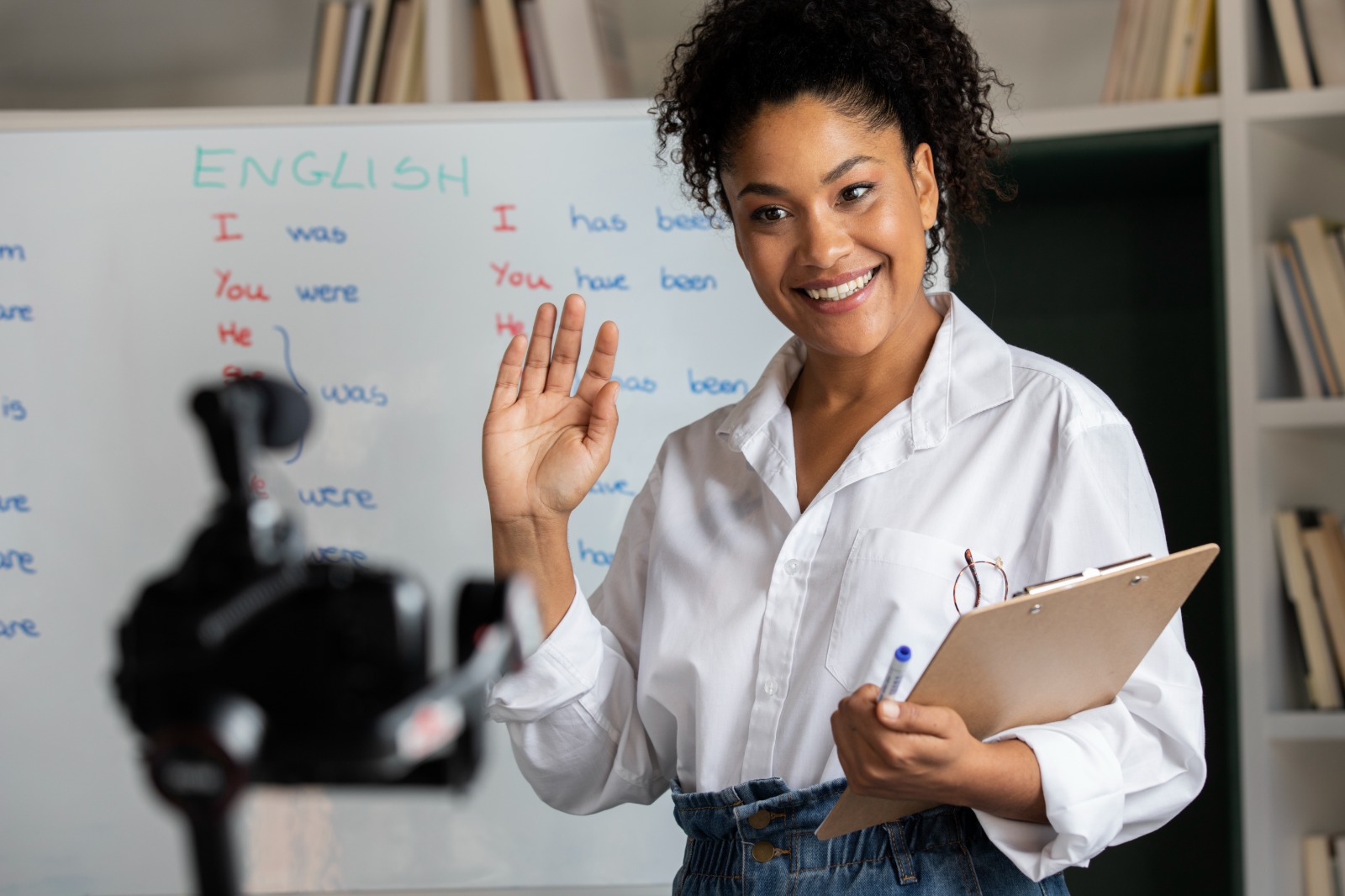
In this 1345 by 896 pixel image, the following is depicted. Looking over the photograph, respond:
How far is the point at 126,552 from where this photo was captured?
1809 mm

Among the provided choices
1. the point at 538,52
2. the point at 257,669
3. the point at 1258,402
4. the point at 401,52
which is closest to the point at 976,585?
the point at 257,669

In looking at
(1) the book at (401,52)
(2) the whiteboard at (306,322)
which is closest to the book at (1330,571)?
(2) the whiteboard at (306,322)

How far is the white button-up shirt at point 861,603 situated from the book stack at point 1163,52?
3.19 feet

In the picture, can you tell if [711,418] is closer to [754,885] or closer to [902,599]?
[902,599]

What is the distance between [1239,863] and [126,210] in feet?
6.24

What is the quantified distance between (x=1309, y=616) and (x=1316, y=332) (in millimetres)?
413

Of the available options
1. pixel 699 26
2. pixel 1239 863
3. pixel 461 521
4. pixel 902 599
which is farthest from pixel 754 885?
pixel 1239 863

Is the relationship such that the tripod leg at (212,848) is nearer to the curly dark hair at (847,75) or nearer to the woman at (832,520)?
the woman at (832,520)

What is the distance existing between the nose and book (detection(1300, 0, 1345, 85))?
46.2 inches

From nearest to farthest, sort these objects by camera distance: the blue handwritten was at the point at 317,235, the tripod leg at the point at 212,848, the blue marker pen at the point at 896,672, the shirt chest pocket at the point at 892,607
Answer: the tripod leg at the point at 212,848
the blue marker pen at the point at 896,672
the shirt chest pocket at the point at 892,607
the blue handwritten was at the point at 317,235

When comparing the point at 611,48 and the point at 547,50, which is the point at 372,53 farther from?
the point at 611,48

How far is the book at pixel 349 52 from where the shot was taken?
1.96 metres

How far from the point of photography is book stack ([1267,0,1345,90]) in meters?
1.73

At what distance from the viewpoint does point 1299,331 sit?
175cm
